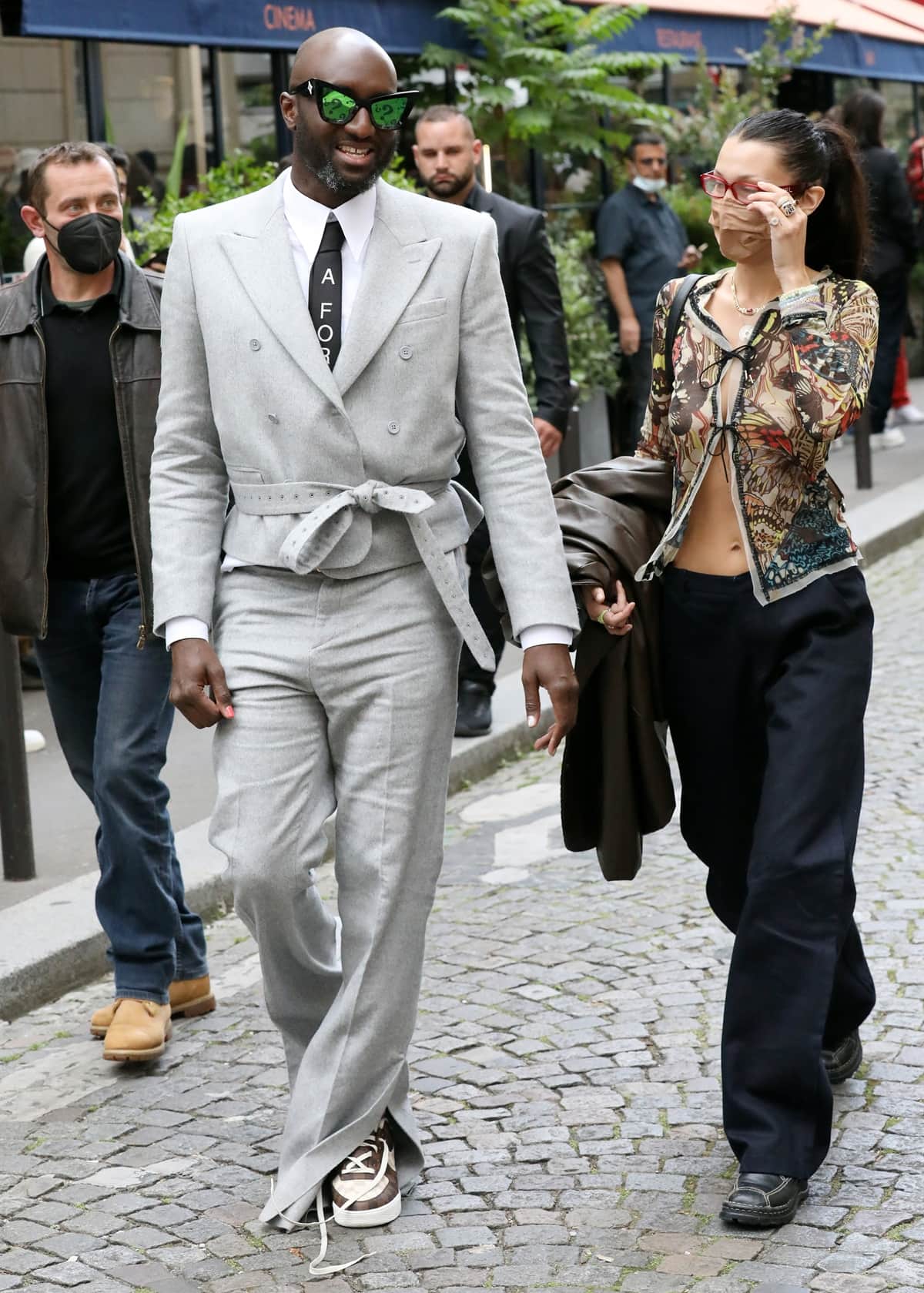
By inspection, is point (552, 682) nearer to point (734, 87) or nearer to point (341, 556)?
point (341, 556)

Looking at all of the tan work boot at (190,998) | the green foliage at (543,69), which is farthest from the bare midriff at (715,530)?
the green foliage at (543,69)

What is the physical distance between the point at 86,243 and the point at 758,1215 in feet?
8.31

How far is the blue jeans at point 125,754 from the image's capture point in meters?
4.59

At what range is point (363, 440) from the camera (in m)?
3.56

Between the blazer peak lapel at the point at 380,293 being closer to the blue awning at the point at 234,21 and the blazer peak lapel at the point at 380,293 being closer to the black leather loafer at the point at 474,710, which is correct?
the black leather loafer at the point at 474,710

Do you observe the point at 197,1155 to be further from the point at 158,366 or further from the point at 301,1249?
the point at 158,366

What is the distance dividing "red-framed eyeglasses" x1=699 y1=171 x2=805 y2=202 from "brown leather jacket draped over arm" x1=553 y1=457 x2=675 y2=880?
530mm

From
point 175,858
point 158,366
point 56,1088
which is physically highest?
point 158,366

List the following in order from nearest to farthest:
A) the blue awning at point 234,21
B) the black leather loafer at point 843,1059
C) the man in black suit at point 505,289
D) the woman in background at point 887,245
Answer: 1. the black leather loafer at point 843,1059
2. the man in black suit at point 505,289
3. the blue awning at point 234,21
4. the woman in background at point 887,245

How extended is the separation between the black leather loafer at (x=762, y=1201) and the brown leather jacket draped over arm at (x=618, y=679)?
61cm

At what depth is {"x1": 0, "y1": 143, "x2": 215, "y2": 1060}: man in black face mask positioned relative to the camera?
457 centimetres

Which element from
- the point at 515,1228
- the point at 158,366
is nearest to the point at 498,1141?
the point at 515,1228

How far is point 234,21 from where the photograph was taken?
386 inches

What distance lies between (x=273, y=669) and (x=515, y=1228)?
42.1 inches
